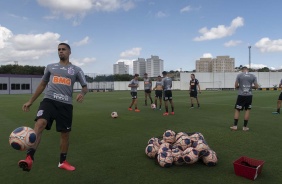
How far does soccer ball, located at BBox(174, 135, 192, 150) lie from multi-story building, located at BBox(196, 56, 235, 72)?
122m

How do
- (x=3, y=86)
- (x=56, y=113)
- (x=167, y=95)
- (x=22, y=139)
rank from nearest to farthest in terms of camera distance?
(x=22, y=139) → (x=56, y=113) → (x=167, y=95) → (x=3, y=86)

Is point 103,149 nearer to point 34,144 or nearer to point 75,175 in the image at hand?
point 75,175

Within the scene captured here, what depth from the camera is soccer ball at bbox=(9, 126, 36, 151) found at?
383cm

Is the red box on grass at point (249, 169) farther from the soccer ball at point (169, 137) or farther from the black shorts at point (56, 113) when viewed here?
the black shorts at point (56, 113)

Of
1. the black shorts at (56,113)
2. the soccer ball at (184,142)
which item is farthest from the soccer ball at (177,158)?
the black shorts at (56,113)

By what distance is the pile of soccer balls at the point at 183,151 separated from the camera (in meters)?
4.97

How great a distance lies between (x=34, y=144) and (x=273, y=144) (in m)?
5.62

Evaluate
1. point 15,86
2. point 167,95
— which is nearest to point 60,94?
point 167,95

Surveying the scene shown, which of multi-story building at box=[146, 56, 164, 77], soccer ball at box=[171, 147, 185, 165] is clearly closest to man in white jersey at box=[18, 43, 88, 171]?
soccer ball at box=[171, 147, 185, 165]

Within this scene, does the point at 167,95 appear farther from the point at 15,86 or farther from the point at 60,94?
the point at 15,86

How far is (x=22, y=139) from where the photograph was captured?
3.85m

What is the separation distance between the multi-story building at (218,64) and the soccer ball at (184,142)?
122 m

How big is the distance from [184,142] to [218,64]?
126398 millimetres

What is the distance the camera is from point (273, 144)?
657 centimetres
